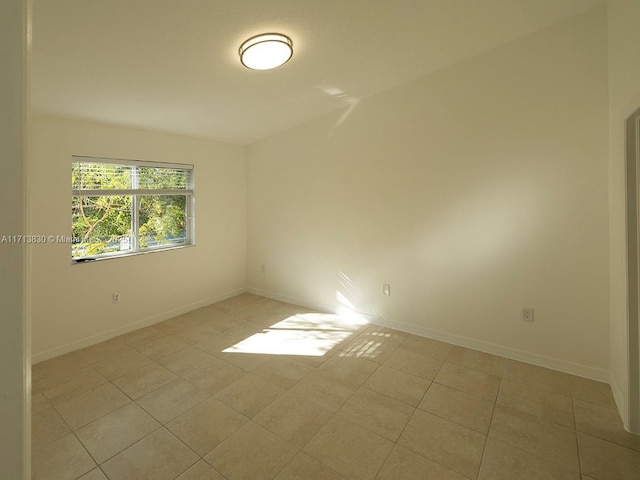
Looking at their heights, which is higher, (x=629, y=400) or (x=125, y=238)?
(x=125, y=238)

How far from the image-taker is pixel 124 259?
3.35 metres

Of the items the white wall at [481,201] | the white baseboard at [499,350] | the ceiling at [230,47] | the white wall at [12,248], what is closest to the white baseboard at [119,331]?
the white wall at [481,201]

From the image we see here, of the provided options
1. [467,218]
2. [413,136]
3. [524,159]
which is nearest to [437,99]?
[413,136]

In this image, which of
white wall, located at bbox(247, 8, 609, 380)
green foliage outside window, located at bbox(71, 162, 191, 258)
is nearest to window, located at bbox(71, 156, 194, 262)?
green foliage outside window, located at bbox(71, 162, 191, 258)

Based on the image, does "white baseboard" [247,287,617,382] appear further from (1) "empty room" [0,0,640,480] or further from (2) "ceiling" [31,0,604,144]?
(2) "ceiling" [31,0,604,144]

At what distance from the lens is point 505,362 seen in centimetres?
271

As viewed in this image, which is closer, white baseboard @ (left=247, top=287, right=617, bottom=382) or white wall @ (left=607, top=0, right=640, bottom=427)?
white wall @ (left=607, top=0, right=640, bottom=427)

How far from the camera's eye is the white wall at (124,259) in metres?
2.77

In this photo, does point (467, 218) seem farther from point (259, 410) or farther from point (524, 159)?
point (259, 410)

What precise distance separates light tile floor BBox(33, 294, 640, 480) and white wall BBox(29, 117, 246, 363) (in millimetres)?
345

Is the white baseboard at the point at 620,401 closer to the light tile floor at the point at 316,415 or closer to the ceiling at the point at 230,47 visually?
the light tile floor at the point at 316,415

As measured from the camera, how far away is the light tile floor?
65.9 inches

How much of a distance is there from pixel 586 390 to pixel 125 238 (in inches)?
180

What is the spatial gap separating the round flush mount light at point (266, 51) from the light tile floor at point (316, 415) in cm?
249
